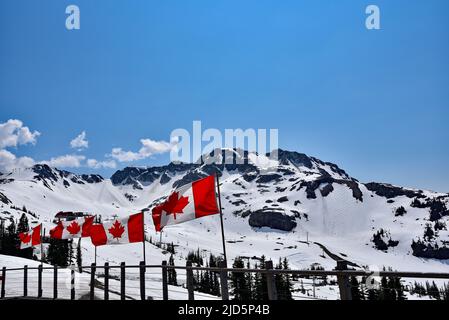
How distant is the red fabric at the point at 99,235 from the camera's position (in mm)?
23922

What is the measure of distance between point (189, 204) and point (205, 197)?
140 cm

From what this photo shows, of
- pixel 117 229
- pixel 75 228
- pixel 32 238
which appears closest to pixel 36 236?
pixel 32 238

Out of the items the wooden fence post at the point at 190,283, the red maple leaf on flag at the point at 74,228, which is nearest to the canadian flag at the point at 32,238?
the red maple leaf on flag at the point at 74,228

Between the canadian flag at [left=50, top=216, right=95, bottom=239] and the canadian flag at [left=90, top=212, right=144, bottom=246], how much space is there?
258 centimetres

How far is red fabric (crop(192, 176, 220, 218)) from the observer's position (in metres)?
15.0

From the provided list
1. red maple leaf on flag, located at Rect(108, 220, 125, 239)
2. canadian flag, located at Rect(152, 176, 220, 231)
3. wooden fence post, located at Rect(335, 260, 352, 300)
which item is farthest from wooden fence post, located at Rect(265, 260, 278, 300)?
red maple leaf on flag, located at Rect(108, 220, 125, 239)

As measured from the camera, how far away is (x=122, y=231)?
866 inches

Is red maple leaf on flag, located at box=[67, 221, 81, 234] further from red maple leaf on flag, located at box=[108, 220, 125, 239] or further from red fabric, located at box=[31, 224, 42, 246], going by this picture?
red maple leaf on flag, located at box=[108, 220, 125, 239]
